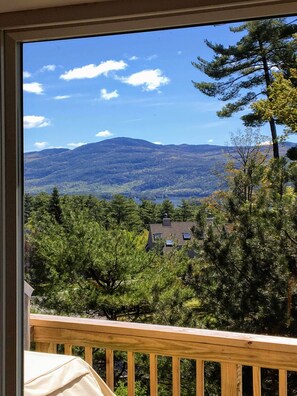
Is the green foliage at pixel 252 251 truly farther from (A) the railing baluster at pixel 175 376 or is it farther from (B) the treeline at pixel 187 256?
(A) the railing baluster at pixel 175 376

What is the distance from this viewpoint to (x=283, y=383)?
4.60 ft

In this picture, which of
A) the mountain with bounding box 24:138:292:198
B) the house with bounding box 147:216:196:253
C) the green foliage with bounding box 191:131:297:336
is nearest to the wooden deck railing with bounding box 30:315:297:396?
the green foliage with bounding box 191:131:297:336

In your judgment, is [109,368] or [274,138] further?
[109,368]

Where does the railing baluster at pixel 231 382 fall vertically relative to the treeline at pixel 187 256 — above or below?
below

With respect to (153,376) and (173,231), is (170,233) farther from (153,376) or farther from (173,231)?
(153,376)

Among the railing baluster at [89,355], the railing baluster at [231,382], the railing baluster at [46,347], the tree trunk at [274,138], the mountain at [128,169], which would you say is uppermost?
the tree trunk at [274,138]

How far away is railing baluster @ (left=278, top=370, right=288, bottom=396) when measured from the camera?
1.39 m

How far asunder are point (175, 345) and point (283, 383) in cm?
36

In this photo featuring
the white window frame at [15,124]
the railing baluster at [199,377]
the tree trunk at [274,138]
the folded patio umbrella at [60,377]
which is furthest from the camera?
the railing baluster at [199,377]

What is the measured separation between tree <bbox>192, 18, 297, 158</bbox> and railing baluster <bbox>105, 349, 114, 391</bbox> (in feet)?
2.95

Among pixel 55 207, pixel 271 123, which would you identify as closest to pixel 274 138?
pixel 271 123

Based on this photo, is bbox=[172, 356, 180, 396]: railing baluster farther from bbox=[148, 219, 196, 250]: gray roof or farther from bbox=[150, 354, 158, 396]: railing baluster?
bbox=[148, 219, 196, 250]: gray roof

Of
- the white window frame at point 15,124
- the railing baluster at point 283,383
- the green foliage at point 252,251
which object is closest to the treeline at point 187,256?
the green foliage at point 252,251

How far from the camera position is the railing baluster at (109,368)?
1582 mm
